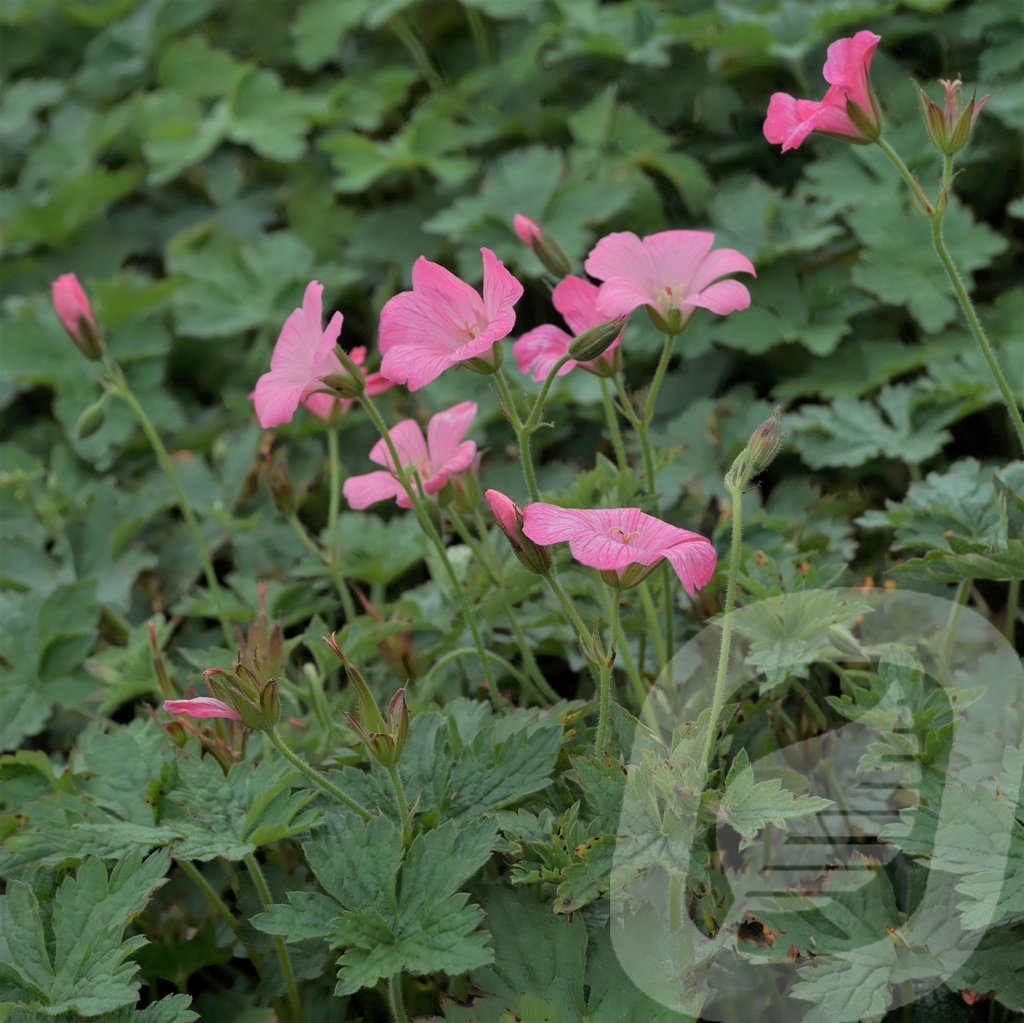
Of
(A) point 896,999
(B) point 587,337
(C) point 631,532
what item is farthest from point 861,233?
(A) point 896,999

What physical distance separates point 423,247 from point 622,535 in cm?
148

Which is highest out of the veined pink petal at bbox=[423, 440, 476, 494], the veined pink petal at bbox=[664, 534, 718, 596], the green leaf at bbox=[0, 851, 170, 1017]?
the veined pink petal at bbox=[664, 534, 718, 596]

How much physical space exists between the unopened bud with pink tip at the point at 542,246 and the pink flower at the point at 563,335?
0.42ft

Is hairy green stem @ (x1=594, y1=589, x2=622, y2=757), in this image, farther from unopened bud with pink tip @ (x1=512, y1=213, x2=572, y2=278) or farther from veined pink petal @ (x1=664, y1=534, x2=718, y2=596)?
unopened bud with pink tip @ (x1=512, y1=213, x2=572, y2=278)

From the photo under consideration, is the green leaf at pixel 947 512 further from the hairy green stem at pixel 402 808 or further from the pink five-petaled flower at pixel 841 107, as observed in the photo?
the hairy green stem at pixel 402 808

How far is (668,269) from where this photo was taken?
1065 millimetres

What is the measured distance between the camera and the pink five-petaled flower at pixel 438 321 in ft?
2.97

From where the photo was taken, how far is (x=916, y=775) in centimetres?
93

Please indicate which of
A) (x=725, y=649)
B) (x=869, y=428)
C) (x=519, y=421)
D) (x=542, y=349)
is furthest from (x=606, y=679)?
(x=869, y=428)

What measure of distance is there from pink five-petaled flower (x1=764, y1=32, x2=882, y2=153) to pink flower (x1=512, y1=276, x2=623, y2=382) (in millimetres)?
227

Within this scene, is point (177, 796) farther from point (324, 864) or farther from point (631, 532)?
point (631, 532)

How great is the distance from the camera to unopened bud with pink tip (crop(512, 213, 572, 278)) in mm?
1170

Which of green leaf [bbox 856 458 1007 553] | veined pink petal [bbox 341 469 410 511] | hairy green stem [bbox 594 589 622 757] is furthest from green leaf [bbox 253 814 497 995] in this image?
green leaf [bbox 856 458 1007 553]

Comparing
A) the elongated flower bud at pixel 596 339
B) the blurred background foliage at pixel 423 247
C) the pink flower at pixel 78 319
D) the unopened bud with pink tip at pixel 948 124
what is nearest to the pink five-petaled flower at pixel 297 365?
the elongated flower bud at pixel 596 339
